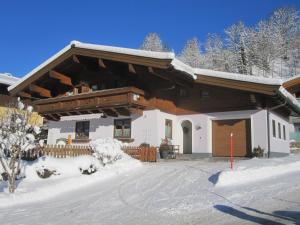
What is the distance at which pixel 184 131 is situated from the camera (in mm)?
23406

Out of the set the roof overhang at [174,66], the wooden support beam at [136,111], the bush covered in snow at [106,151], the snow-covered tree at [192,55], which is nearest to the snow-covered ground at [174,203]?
the bush covered in snow at [106,151]

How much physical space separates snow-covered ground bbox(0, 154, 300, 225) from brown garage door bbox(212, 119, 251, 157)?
275 inches

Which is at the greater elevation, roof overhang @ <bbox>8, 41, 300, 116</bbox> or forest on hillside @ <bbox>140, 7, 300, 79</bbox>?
forest on hillside @ <bbox>140, 7, 300, 79</bbox>

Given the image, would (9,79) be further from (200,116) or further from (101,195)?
(101,195)

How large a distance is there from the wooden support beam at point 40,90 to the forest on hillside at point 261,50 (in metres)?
36.3

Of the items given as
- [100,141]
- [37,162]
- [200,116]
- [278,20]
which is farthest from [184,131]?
[278,20]

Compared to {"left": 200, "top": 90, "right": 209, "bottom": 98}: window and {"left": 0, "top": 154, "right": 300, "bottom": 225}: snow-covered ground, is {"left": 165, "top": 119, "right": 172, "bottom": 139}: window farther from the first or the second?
{"left": 0, "top": 154, "right": 300, "bottom": 225}: snow-covered ground

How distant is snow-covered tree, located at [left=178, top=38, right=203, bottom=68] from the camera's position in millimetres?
68400

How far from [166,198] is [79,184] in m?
4.63

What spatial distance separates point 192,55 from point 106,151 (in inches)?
2303

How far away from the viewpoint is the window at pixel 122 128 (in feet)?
71.5

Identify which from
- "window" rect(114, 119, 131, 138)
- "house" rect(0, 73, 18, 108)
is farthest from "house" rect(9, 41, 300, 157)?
"house" rect(0, 73, 18, 108)

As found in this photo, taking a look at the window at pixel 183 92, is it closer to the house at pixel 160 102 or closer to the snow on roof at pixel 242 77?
the house at pixel 160 102

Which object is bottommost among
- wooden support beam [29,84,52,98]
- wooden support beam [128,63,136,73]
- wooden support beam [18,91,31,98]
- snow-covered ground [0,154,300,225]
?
snow-covered ground [0,154,300,225]
